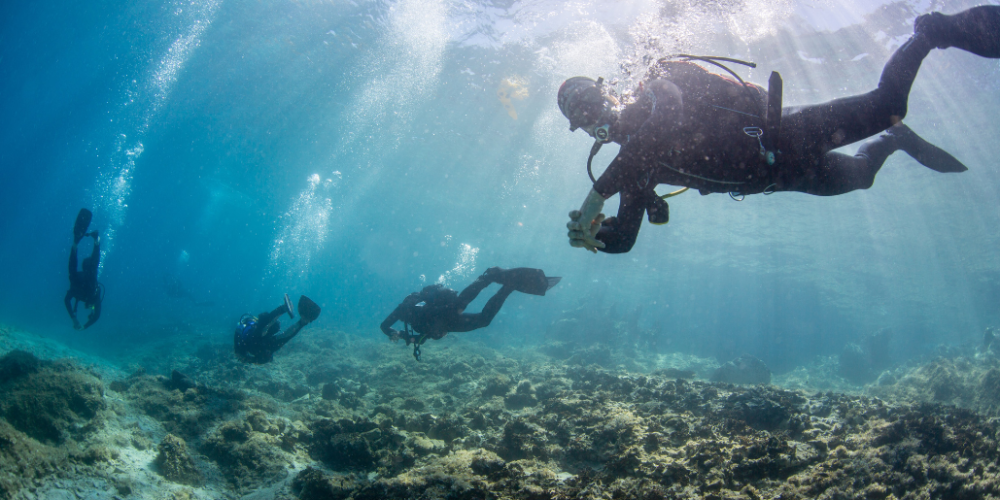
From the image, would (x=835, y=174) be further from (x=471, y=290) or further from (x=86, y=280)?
(x=86, y=280)

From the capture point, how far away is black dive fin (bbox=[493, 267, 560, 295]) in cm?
714

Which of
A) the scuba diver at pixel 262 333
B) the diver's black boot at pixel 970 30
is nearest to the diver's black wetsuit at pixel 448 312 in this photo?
the scuba diver at pixel 262 333

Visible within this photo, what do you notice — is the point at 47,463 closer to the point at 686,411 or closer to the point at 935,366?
the point at 686,411

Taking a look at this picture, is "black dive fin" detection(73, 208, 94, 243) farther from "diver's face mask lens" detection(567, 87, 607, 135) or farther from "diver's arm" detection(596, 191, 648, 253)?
"diver's arm" detection(596, 191, 648, 253)

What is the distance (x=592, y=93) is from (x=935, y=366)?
19.2m

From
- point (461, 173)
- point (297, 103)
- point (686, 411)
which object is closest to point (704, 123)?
point (686, 411)

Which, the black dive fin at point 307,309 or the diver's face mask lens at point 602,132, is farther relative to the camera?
Answer: the black dive fin at point 307,309

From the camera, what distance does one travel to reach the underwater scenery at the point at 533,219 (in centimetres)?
288

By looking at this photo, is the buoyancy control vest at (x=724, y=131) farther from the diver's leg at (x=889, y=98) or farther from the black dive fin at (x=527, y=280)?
the black dive fin at (x=527, y=280)

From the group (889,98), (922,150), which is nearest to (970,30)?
(889,98)

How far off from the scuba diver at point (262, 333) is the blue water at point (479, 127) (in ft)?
31.1

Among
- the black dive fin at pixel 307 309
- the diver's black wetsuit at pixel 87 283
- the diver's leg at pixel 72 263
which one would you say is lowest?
the black dive fin at pixel 307 309

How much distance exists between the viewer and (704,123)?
8.95ft

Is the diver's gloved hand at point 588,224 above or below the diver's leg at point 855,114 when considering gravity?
above
